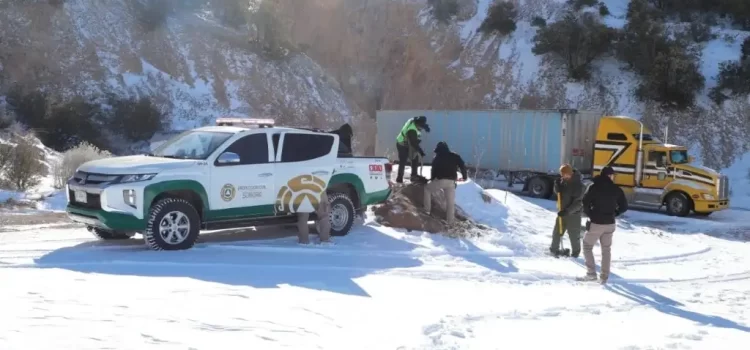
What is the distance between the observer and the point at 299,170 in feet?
38.3

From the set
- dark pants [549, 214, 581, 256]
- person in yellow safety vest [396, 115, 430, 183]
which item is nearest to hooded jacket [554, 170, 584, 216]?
dark pants [549, 214, 581, 256]

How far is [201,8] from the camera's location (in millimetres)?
48219

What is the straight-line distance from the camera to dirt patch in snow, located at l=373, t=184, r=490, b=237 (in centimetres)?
1361

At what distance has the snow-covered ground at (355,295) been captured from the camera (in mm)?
6305

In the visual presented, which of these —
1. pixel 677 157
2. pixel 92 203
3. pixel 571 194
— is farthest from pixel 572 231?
pixel 677 157

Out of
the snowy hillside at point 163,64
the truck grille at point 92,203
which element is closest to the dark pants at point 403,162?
the truck grille at point 92,203

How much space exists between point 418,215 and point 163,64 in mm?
30050

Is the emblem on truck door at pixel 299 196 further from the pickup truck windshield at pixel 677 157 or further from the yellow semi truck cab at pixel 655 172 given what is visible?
the pickup truck windshield at pixel 677 157

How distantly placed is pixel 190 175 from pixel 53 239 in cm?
271

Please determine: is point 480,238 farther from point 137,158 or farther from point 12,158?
point 12,158

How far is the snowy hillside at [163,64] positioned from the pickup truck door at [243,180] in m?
26.5

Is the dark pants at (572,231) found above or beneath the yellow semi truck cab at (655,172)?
beneath

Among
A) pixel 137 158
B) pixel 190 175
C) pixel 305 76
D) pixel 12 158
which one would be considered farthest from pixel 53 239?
pixel 305 76

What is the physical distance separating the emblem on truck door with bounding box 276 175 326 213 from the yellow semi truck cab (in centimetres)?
1469
